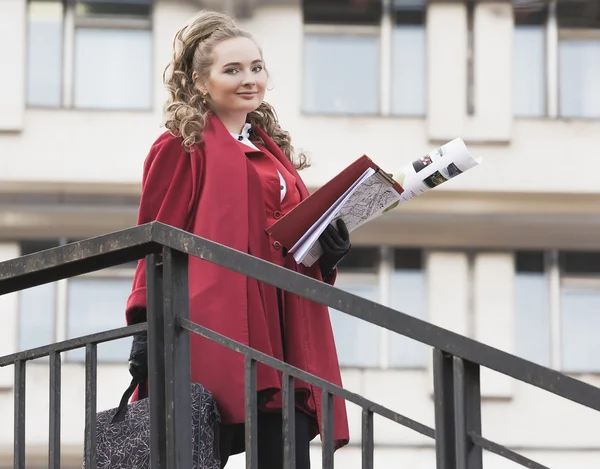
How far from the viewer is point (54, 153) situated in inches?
626

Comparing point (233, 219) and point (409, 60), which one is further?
point (409, 60)

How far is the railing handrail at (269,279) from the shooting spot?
274 cm

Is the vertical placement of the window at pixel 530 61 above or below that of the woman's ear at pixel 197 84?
above

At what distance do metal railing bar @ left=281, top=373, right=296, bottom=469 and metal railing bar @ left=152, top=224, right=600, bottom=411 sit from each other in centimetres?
19

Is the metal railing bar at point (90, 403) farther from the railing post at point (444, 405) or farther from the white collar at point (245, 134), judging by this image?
the white collar at point (245, 134)

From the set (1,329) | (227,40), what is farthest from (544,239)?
(227,40)

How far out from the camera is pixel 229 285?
383 cm

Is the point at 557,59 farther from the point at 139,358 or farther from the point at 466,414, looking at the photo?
the point at 466,414

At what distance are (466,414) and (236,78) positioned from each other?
1.51 m

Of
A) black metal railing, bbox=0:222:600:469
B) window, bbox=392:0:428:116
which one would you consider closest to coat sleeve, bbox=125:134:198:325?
black metal railing, bbox=0:222:600:469

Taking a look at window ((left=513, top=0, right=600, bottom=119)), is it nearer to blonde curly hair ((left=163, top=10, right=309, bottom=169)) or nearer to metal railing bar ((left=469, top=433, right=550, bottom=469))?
blonde curly hair ((left=163, top=10, right=309, bottom=169))

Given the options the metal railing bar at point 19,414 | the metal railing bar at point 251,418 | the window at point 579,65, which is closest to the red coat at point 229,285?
the metal railing bar at point 19,414

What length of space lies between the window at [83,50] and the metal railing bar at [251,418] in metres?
13.0

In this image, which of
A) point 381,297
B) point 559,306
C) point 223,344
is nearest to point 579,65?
point 559,306
